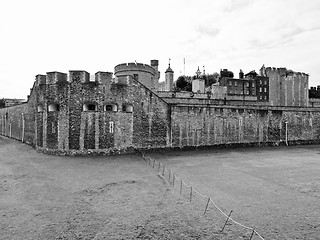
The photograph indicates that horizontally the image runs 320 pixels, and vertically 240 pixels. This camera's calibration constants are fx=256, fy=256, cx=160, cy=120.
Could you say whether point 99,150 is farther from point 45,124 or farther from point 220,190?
point 220,190

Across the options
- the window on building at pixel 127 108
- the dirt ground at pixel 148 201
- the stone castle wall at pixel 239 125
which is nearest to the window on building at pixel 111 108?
the window on building at pixel 127 108

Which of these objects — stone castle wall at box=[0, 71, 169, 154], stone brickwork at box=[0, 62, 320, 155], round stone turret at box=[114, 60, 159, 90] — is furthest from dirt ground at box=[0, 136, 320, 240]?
round stone turret at box=[114, 60, 159, 90]

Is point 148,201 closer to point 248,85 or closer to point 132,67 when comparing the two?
point 132,67

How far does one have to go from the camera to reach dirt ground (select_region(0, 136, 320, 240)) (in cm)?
674

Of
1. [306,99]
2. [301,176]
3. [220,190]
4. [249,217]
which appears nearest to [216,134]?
[301,176]

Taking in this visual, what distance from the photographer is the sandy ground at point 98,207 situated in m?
6.64

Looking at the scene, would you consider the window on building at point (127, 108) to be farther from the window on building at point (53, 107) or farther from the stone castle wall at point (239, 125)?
the window on building at point (53, 107)

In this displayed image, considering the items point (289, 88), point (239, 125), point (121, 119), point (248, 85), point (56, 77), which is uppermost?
point (248, 85)

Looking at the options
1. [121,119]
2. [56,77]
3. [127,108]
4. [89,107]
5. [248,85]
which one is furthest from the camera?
[248,85]

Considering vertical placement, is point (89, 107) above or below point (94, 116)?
above

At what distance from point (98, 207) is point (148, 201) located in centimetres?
174

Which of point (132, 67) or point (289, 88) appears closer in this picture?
point (132, 67)

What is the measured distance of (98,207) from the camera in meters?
8.41

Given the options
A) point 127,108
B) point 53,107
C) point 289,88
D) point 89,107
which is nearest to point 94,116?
point 89,107
